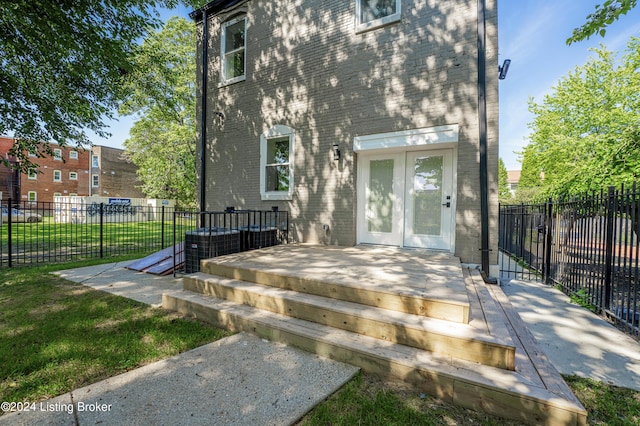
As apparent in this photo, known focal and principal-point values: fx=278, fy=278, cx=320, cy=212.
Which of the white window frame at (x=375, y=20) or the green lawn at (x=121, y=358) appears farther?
the white window frame at (x=375, y=20)

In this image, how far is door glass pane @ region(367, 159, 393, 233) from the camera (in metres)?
6.00

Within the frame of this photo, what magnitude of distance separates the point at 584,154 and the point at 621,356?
54.7ft

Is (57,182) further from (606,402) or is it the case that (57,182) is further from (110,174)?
(606,402)

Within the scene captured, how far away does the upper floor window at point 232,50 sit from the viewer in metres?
8.17

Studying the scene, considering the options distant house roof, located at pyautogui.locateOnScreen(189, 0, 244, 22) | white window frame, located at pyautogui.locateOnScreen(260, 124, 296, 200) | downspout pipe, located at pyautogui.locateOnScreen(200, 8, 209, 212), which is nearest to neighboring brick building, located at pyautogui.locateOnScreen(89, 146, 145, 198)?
downspout pipe, located at pyautogui.locateOnScreen(200, 8, 209, 212)

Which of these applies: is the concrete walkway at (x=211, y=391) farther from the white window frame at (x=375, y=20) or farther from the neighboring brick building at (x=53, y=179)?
the neighboring brick building at (x=53, y=179)

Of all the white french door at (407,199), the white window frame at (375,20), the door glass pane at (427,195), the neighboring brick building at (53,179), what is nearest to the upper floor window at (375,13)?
the white window frame at (375,20)

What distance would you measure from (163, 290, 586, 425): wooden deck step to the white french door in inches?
133

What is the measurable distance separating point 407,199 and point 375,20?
3848 mm

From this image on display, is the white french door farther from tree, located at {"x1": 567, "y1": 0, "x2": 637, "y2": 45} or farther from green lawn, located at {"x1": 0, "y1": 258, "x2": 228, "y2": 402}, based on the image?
green lawn, located at {"x1": 0, "y1": 258, "x2": 228, "y2": 402}

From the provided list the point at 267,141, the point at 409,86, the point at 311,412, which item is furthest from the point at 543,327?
the point at 267,141

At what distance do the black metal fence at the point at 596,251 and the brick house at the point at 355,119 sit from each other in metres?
1.27

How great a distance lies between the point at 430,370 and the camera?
7.04ft

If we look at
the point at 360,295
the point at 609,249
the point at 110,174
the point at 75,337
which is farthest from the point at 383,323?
the point at 110,174
